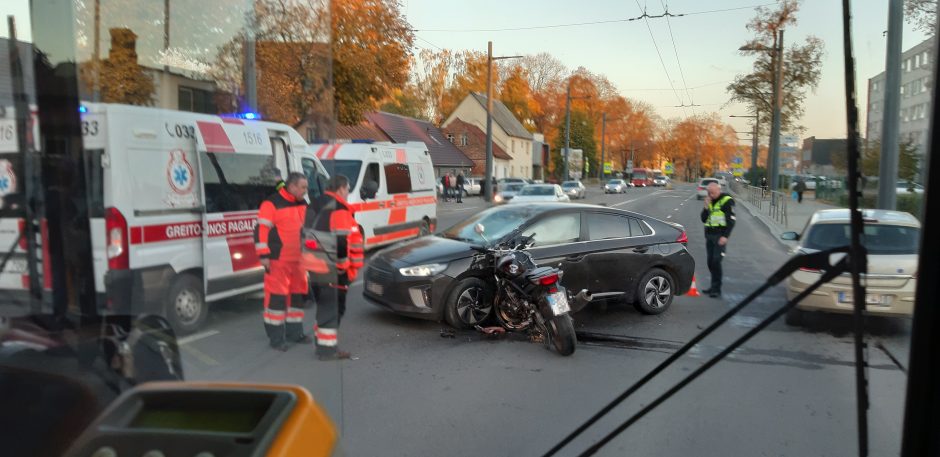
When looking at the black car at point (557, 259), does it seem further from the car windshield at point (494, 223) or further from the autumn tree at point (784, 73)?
the autumn tree at point (784, 73)

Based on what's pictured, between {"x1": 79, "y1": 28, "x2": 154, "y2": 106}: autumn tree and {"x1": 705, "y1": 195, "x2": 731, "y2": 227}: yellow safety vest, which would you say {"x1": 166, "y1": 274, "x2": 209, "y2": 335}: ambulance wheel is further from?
{"x1": 705, "y1": 195, "x2": 731, "y2": 227}: yellow safety vest

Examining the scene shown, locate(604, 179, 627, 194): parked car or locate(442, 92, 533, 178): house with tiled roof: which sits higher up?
locate(442, 92, 533, 178): house with tiled roof

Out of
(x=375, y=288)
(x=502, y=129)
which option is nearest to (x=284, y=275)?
(x=375, y=288)

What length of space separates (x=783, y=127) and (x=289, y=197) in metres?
1.94

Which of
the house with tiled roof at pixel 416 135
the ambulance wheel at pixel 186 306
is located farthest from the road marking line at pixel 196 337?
the house with tiled roof at pixel 416 135

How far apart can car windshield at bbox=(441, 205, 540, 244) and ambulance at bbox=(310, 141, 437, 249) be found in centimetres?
460

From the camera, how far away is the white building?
144 cm

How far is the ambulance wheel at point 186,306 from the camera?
1.71m

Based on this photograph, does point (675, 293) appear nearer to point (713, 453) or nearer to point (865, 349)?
point (713, 453)

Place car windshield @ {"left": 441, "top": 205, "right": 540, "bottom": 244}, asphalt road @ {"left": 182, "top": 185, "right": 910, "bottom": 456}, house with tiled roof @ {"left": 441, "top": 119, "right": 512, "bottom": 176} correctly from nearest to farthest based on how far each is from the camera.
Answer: asphalt road @ {"left": 182, "top": 185, "right": 910, "bottom": 456}
car windshield @ {"left": 441, "top": 205, "right": 540, "bottom": 244}
house with tiled roof @ {"left": 441, "top": 119, "right": 512, "bottom": 176}

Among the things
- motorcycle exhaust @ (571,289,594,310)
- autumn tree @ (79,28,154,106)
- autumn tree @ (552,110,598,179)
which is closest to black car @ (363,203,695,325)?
motorcycle exhaust @ (571,289,594,310)

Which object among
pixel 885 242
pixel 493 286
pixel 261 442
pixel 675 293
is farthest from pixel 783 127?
pixel 675 293

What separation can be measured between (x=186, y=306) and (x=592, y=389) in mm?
4307

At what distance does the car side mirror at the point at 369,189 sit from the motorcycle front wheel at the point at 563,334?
24.9 feet
